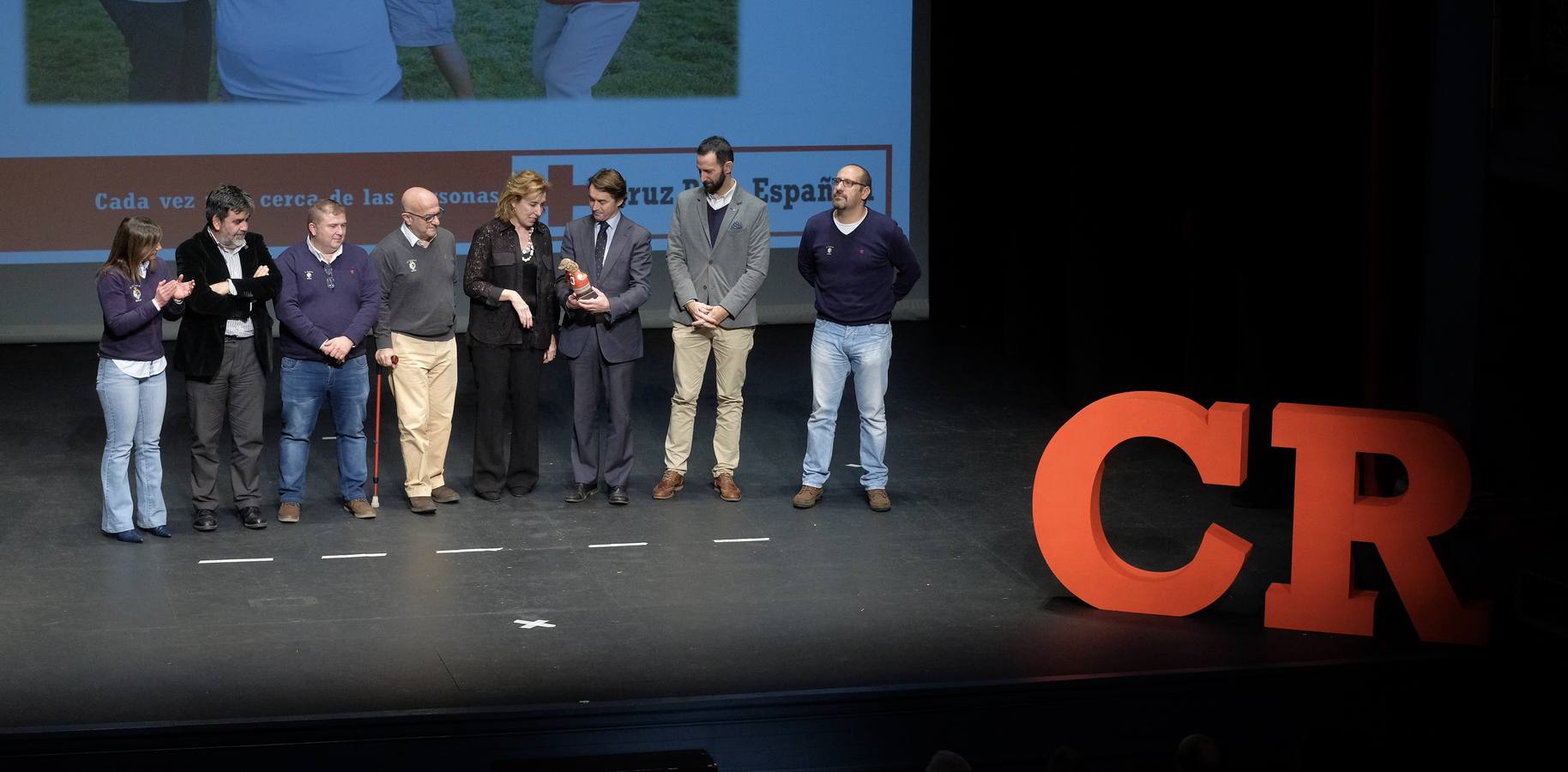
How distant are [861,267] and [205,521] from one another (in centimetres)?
262

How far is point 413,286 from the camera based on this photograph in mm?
6566

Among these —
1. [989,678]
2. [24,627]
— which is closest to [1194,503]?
[989,678]

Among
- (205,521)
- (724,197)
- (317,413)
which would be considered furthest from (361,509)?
(724,197)

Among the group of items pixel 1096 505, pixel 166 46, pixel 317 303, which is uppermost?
pixel 166 46

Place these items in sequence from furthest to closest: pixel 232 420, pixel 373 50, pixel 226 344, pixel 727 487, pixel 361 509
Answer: pixel 373 50 → pixel 727 487 → pixel 361 509 → pixel 232 420 → pixel 226 344

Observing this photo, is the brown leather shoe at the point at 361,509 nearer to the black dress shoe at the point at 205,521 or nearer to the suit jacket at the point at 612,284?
the black dress shoe at the point at 205,521

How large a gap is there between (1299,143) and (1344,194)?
10.7 inches

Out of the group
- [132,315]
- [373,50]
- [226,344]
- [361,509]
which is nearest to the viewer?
[132,315]

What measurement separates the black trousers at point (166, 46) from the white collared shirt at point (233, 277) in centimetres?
407

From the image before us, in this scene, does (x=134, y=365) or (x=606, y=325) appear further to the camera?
(x=606, y=325)

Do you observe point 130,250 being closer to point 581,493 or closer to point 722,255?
point 581,493

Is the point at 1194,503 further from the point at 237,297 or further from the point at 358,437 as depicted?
the point at 237,297

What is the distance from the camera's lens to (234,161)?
10008 mm

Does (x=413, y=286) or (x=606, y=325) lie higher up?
(x=413, y=286)
